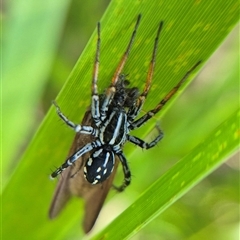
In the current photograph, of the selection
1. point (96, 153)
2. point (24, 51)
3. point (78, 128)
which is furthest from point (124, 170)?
point (24, 51)

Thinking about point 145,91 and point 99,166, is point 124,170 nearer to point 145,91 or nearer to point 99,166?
point 99,166

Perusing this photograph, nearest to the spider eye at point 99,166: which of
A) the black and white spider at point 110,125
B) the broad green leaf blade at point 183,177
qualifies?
the black and white spider at point 110,125

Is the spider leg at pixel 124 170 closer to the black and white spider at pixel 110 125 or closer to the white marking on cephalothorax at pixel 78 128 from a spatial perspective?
the black and white spider at pixel 110 125

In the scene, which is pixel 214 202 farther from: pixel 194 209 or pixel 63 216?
pixel 63 216

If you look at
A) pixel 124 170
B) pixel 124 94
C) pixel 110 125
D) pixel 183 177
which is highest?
pixel 183 177

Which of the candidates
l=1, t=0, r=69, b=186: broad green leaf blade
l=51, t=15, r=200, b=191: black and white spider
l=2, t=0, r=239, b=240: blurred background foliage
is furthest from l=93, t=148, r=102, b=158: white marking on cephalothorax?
l=1, t=0, r=69, b=186: broad green leaf blade
